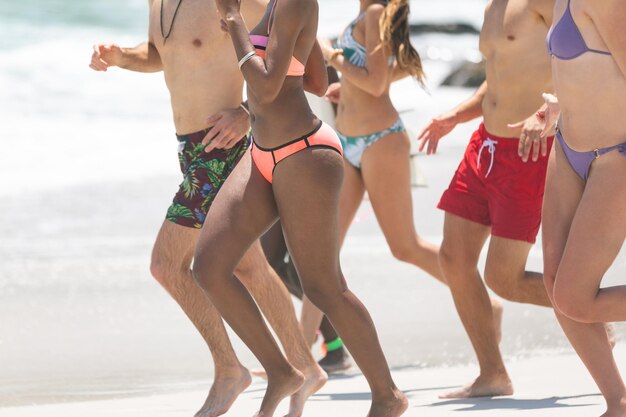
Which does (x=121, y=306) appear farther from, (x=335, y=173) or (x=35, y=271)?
(x=335, y=173)

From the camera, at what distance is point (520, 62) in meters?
5.18

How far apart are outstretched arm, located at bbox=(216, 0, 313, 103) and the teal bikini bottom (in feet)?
7.43

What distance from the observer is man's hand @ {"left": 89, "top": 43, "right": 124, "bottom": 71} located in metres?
5.17

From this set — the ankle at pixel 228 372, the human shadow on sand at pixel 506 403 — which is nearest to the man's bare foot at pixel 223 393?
the ankle at pixel 228 372

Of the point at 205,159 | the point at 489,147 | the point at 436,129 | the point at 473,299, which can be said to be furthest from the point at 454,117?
the point at 205,159

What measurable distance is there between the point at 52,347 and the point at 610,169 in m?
3.92

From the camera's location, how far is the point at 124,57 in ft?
17.1

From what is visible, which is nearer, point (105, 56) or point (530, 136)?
point (530, 136)

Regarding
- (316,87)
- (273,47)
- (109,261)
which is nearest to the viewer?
(273,47)

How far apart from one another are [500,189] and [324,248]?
1360 millimetres

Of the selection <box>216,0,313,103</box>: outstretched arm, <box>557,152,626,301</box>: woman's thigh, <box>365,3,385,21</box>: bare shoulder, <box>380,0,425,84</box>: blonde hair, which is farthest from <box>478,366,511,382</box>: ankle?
<box>365,3,385,21</box>: bare shoulder

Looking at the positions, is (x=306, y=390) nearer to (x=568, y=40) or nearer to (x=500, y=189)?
(x=500, y=189)

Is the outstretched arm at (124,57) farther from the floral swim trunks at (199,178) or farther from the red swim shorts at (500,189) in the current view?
the red swim shorts at (500,189)

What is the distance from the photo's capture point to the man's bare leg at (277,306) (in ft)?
15.9
